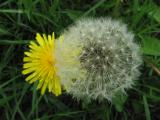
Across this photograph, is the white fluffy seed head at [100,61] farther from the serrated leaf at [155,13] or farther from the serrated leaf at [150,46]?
the serrated leaf at [155,13]

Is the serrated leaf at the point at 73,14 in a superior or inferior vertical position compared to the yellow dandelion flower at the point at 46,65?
superior

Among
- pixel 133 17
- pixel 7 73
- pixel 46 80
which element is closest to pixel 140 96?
pixel 133 17

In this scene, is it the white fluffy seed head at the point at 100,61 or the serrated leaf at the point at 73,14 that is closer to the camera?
the white fluffy seed head at the point at 100,61

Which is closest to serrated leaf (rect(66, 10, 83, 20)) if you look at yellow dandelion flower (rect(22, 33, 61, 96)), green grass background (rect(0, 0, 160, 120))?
green grass background (rect(0, 0, 160, 120))

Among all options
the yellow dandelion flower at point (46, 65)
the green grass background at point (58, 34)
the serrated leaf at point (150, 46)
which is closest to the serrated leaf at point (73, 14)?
the green grass background at point (58, 34)

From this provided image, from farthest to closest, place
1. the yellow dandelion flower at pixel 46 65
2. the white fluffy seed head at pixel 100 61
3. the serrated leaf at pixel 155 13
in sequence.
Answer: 1. the serrated leaf at pixel 155 13
2. the yellow dandelion flower at pixel 46 65
3. the white fluffy seed head at pixel 100 61

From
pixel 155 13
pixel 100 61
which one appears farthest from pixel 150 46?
pixel 100 61

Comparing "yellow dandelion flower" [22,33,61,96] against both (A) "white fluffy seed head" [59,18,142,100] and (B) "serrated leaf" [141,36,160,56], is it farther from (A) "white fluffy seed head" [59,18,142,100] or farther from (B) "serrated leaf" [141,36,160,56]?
(B) "serrated leaf" [141,36,160,56]
